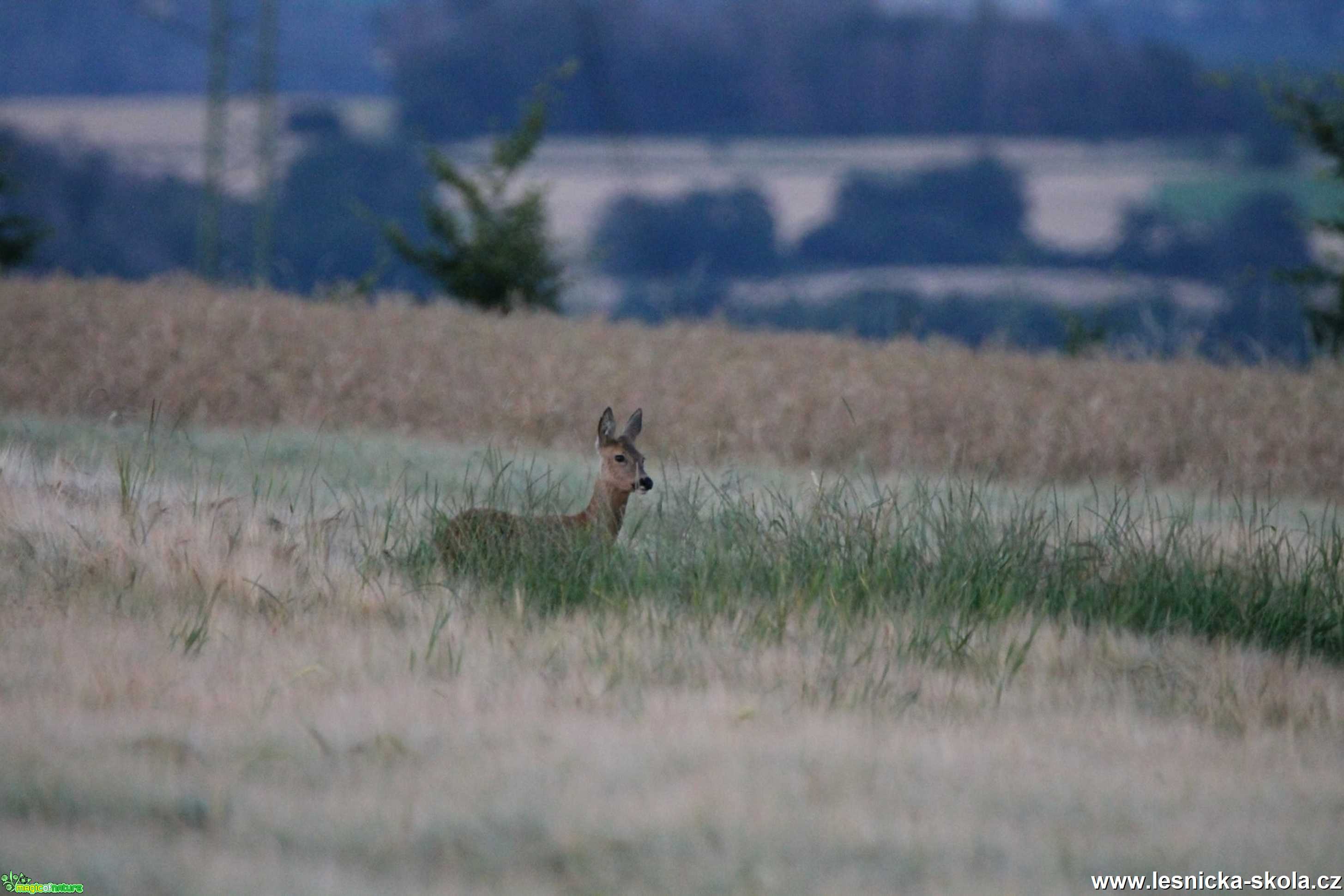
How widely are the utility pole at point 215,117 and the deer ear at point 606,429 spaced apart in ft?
65.7

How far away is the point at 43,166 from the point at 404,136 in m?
10.5

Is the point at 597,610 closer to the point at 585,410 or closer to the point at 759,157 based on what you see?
the point at 585,410

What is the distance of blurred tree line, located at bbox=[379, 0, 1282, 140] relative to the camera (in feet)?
157

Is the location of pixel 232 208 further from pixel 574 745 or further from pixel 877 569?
pixel 574 745

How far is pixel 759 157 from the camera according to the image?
53375 millimetres

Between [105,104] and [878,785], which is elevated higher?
[105,104]

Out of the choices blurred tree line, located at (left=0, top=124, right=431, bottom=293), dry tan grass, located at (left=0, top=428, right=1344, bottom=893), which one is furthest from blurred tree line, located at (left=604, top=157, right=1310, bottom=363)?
dry tan grass, located at (left=0, top=428, right=1344, bottom=893)

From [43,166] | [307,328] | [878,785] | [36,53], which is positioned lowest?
[878,785]

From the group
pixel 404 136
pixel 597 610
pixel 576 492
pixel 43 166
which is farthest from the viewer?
pixel 43 166

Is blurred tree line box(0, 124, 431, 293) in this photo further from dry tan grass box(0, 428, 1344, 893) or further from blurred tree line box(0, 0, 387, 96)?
dry tan grass box(0, 428, 1344, 893)

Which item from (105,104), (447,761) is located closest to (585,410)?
(447,761)

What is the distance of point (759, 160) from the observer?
5334 centimetres

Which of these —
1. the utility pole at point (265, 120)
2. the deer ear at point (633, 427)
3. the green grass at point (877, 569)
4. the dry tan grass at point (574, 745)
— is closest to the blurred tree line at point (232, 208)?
the utility pole at point (265, 120)

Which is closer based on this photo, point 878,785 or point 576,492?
point 878,785
